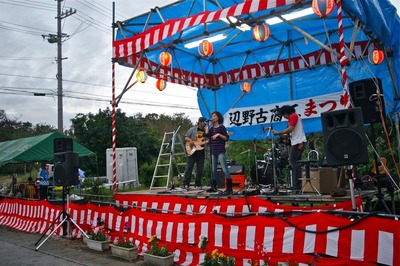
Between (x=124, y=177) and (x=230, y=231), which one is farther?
(x=124, y=177)

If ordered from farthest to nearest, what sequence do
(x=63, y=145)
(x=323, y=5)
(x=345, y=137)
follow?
(x=63, y=145) < (x=323, y=5) < (x=345, y=137)

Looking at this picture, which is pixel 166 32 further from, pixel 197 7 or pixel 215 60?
pixel 215 60

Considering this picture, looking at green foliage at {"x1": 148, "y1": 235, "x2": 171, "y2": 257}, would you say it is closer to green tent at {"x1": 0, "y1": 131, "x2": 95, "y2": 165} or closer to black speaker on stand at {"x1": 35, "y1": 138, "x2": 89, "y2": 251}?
black speaker on stand at {"x1": 35, "y1": 138, "x2": 89, "y2": 251}

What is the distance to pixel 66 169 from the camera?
7.95 meters

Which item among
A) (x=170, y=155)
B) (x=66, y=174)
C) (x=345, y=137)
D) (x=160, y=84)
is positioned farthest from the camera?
(x=160, y=84)

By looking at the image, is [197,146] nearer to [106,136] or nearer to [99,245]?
[99,245]

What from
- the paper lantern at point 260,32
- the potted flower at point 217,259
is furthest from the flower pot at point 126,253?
the paper lantern at point 260,32

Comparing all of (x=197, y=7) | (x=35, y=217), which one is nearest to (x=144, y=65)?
(x=197, y=7)

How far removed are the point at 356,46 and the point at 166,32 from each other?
536cm

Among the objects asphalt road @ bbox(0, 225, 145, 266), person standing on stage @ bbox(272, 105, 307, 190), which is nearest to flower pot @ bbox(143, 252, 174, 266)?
asphalt road @ bbox(0, 225, 145, 266)

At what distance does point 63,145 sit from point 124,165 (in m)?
11.7

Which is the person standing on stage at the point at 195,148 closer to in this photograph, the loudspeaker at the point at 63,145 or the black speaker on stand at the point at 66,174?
the black speaker on stand at the point at 66,174

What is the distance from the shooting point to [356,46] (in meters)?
9.50

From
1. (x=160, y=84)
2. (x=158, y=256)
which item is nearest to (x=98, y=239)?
(x=158, y=256)
